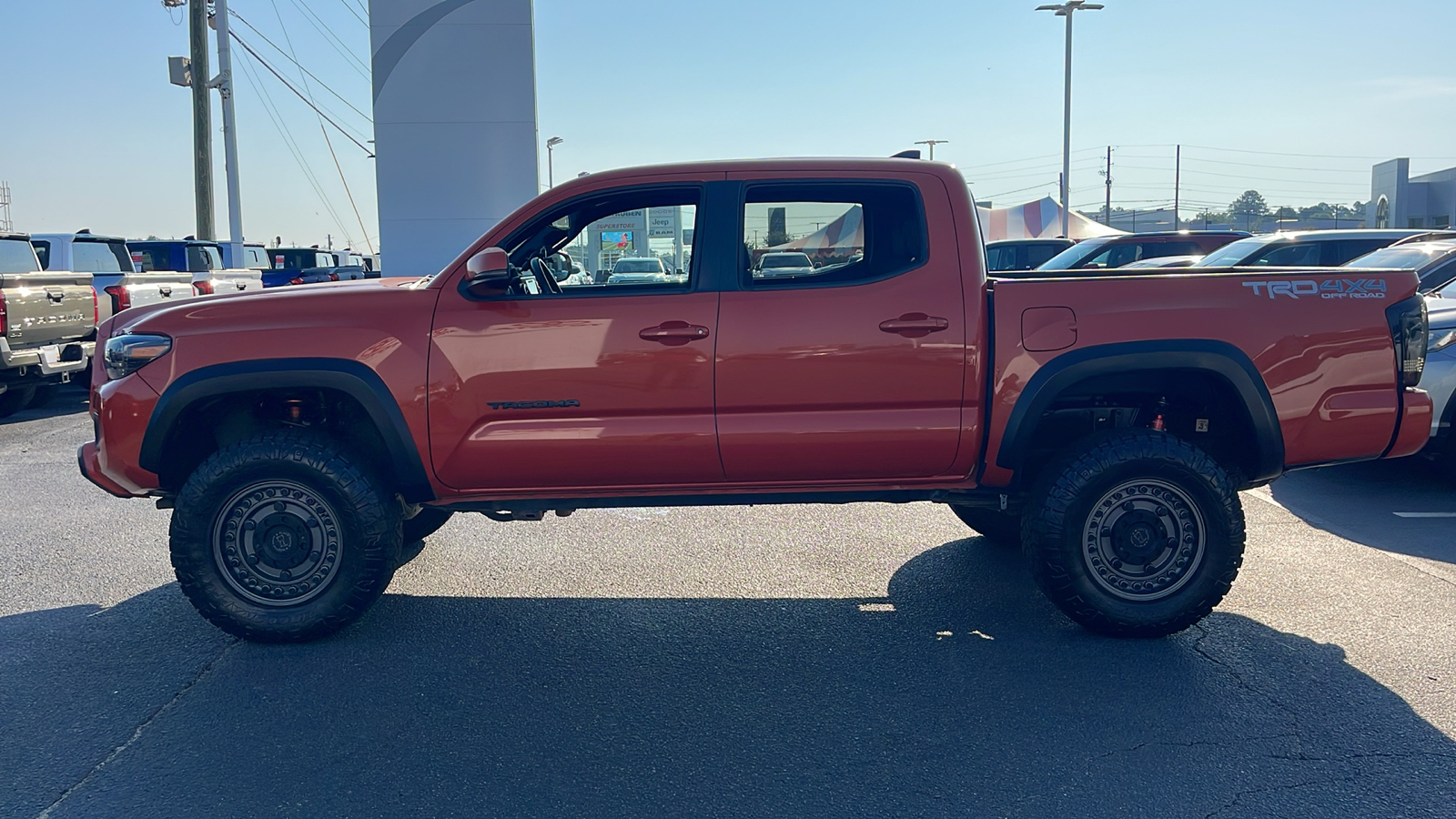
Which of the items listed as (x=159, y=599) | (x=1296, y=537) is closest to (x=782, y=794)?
(x=159, y=599)

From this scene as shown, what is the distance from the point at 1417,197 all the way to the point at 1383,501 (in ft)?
168

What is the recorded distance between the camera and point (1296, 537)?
20.7 feet

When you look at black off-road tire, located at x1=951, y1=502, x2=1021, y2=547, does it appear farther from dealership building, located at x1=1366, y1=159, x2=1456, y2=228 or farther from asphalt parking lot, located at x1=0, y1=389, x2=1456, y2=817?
dealership building, located at x1=1366, y1=159, x2=1456, y2=228

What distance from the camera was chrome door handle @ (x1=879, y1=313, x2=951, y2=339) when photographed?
457 cm

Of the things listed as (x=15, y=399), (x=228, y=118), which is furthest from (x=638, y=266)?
(x=228, y=118)

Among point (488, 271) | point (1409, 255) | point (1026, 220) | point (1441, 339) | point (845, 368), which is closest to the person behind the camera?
point (488, 271)

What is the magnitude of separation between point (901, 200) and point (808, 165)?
441 millimetres

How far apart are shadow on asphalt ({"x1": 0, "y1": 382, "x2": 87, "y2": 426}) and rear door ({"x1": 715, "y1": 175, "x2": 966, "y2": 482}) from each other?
10.2m

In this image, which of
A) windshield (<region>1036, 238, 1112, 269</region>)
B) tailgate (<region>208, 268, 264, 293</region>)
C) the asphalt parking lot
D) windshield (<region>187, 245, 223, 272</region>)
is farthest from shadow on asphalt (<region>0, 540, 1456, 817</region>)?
windshield (<region>187, 245, 223, 272</region>)

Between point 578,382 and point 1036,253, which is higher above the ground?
point 1036,253

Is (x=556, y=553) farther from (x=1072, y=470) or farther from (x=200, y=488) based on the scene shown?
(x=1072, y=470)

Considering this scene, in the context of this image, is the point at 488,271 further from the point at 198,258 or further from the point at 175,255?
the point at 175,255

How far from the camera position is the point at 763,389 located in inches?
181

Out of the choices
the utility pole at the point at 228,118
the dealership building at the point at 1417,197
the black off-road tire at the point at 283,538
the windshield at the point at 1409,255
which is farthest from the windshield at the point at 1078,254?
the dealership building at the point at 1417,197
